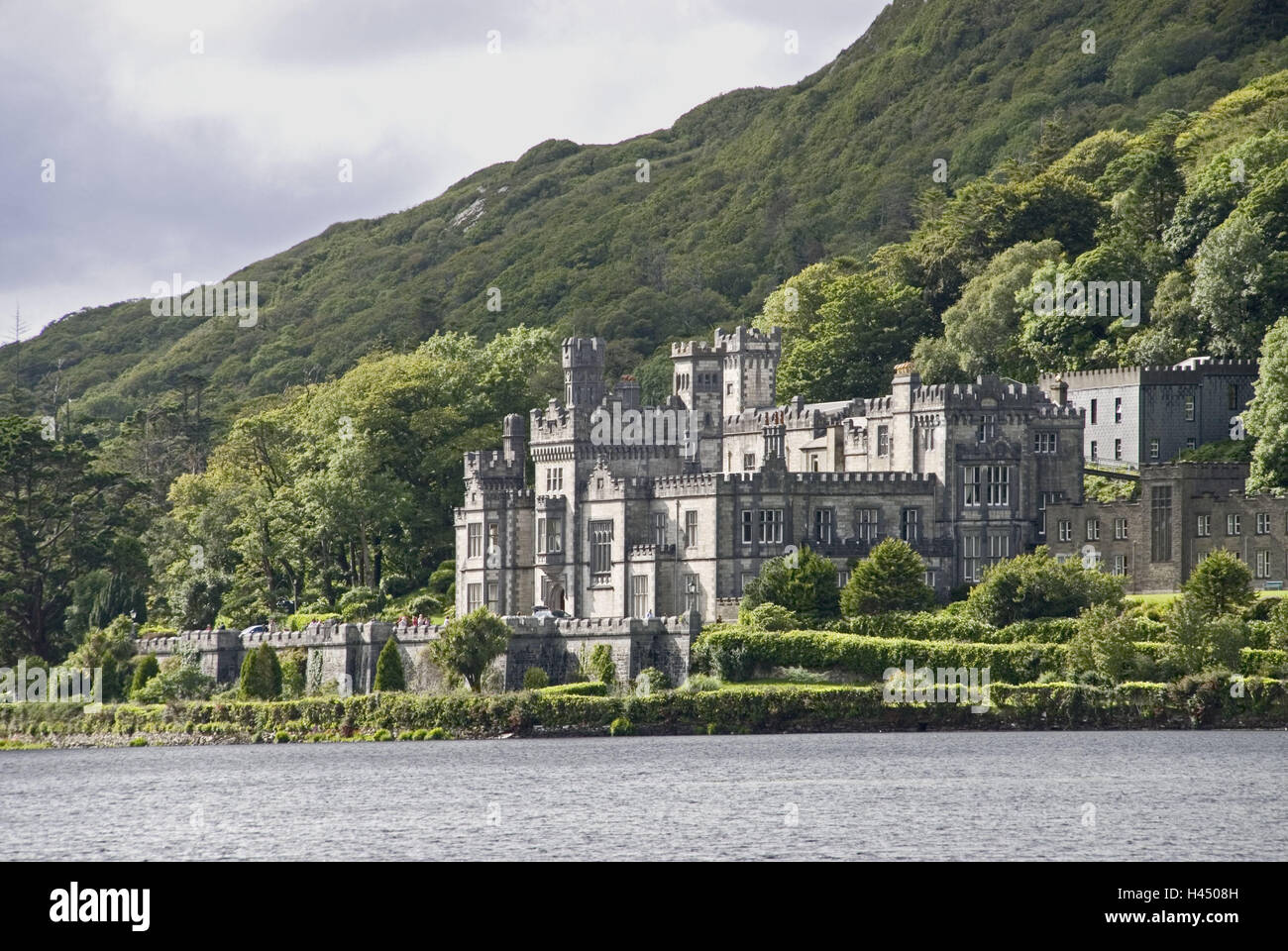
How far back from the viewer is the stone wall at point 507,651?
8481 cm

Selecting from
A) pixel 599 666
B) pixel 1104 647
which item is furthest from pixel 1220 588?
pixel 599 666

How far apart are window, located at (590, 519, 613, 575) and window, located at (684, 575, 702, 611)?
454cm

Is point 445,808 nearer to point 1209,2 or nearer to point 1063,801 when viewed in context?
point 1063,801

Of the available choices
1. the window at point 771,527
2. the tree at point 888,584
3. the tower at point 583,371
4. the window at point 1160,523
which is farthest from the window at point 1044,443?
the tower at point 583,371

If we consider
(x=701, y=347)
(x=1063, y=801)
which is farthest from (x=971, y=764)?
(x=701, y=347)

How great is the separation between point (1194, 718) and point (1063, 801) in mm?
18065

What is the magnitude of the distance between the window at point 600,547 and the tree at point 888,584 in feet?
38.9

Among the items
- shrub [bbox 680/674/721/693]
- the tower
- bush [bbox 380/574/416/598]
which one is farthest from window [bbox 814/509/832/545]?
bush [bbox 380/574/416/598]

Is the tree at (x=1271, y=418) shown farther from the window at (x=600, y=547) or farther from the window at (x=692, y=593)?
the window at (x=600, y=547)

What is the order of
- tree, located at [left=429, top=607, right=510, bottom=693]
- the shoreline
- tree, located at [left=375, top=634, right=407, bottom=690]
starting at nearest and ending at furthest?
the shoreline → tree, located at [left=429, top=607, right=510, bottom=693] → tree, located at [left=375, top=634, right=407, bottom=690]

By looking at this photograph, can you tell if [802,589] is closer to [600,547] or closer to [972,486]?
[972,486]

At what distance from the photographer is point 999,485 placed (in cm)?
9225

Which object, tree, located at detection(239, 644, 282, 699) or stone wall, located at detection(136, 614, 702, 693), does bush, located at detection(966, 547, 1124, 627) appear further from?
tree, located at detection(239, 644, 282, 699)

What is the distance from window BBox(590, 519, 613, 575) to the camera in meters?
93.8
